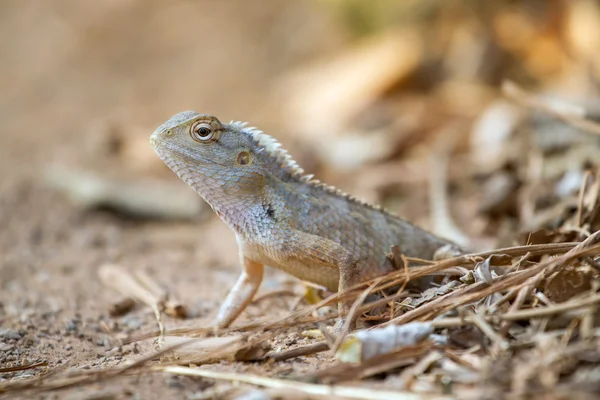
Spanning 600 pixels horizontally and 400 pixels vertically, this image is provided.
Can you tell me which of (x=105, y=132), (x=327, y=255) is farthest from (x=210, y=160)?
(x=105, y=132)

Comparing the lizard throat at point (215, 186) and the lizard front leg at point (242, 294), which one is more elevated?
the lizard throat at point (215, 186)

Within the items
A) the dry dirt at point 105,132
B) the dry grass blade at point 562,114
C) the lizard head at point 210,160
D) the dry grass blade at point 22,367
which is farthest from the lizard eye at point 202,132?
the dry grass blade at point 562,114

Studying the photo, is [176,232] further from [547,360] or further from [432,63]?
[432,63]

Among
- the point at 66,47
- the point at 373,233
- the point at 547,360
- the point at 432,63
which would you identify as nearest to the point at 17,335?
the point at 373,233

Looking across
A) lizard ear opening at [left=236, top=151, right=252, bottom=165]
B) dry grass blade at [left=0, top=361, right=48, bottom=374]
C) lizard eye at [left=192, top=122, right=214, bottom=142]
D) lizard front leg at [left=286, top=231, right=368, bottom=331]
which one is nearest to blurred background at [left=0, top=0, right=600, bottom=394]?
dry grass blade at [left=0, top=361, right=48, bottom=374]

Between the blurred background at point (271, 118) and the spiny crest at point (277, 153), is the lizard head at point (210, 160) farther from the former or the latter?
the blurred background at point (271, 118)

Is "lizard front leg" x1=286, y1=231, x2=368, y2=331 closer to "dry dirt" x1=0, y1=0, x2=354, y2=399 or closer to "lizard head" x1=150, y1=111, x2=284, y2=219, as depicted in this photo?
"lizard head" x1=150, y1=111, x2=284, y2=219
